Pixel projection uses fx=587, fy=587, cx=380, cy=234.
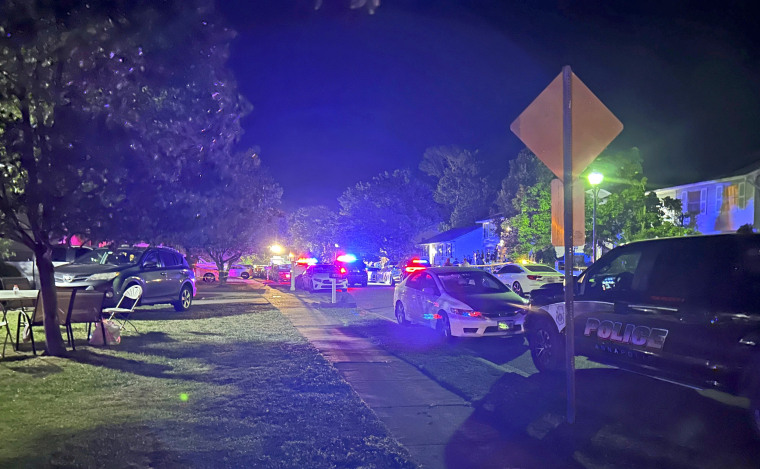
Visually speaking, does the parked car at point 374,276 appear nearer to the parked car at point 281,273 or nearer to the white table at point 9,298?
the parked car at point 281,273

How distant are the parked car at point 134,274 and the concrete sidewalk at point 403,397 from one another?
5.98 metres

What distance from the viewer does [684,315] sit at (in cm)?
569

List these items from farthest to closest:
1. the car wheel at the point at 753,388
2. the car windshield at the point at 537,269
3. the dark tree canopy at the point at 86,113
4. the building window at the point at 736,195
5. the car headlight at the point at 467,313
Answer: the building window at the point at 736,195 < the car windshield at the point at 537,269 < the car headlight at the point at 467,313 < the dark tree canopy at the point at 86,113 < the car wheel at the point at 753,388

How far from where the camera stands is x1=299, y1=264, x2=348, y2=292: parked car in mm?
26531

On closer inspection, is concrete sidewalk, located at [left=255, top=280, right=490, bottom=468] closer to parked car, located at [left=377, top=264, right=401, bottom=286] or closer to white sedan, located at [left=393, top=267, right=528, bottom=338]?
white sedan, located at [left=393, top=267, right=528, bottom=338]

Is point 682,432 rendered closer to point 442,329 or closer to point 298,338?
point 442,329

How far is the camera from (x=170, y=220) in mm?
13125

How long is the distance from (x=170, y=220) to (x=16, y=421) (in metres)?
7.61

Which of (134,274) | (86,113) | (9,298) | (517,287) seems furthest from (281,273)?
(86,113)

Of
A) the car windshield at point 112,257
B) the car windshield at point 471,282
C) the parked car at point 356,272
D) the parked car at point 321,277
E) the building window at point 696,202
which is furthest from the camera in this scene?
the building window at point 696,202

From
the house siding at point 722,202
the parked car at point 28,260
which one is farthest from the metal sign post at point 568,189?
the house siding at point 722,202

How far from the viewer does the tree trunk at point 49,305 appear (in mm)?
9280

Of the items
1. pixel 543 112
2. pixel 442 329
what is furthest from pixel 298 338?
pixel 543 112

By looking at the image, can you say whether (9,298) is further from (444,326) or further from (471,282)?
(471,282)
